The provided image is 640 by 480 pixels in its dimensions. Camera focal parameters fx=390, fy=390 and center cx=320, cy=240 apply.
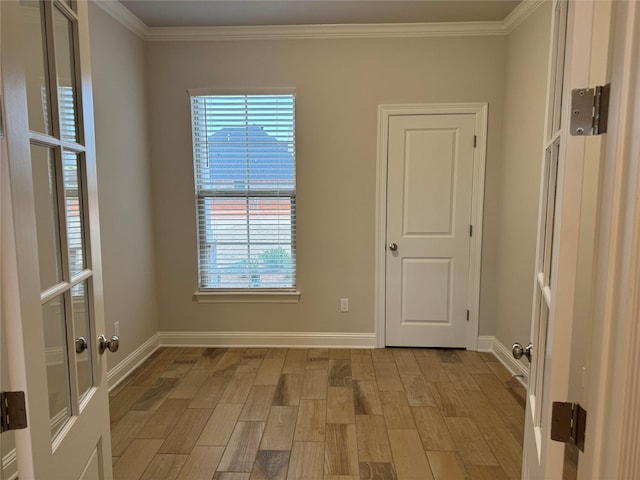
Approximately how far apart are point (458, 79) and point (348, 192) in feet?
4.31

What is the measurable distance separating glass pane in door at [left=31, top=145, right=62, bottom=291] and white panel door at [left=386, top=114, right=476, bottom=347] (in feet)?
8.94

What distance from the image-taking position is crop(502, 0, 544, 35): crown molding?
2.73 meters

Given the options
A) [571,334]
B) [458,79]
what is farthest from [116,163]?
[571,334]

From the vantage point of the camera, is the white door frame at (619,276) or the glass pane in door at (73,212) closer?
the white door frame at (619,276)

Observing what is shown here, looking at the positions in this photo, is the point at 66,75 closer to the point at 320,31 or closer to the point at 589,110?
the point at 589,110

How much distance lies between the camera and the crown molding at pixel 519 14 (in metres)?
2.73

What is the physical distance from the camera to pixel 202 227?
3562mm

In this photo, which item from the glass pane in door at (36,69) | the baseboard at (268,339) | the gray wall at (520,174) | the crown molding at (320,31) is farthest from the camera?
the baseboard at (268,339)

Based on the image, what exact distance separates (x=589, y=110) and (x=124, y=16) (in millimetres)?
3302

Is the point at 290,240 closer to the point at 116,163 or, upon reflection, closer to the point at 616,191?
the point at 116,163

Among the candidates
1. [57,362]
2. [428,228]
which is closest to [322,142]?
[428,228]

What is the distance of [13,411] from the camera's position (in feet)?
2.57

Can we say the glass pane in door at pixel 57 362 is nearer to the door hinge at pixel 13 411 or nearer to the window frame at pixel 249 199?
the door hinge at pixel 13 411

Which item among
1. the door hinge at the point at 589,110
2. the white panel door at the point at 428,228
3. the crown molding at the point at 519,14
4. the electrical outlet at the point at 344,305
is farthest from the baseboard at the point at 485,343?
the door hinge at the point at 589,110
